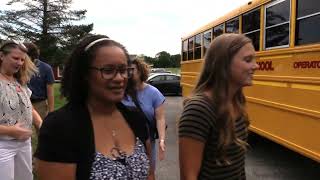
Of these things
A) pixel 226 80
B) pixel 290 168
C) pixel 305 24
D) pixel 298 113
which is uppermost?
pixel 305 24

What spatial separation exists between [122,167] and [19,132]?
2.17 metres

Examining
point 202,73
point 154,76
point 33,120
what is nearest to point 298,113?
point 33,120

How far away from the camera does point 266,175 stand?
26.0 ft

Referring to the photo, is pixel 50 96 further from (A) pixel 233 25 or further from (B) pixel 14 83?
(A) pixel 233 25

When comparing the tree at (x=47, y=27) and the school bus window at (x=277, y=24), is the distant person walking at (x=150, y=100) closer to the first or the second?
the school bus window at (x=277, y=24)

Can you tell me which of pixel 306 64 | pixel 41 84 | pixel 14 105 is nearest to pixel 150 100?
pixel 14 105

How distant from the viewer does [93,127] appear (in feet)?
7.02

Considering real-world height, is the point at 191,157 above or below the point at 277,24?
below

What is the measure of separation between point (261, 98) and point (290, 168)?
3.81ft

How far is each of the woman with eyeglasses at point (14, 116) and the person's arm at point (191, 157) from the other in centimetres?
171

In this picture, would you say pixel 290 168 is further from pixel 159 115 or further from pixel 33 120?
pixel 33 120

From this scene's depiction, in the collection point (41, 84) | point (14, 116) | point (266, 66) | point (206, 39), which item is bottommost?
point (14, 116)

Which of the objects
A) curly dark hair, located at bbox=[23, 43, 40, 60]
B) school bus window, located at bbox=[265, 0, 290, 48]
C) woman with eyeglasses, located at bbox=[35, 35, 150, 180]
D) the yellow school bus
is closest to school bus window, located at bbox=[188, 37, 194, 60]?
the yellow school bus

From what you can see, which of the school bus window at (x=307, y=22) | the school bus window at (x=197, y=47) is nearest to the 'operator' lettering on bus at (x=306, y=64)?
the school bus window at (x=307, y=22)
